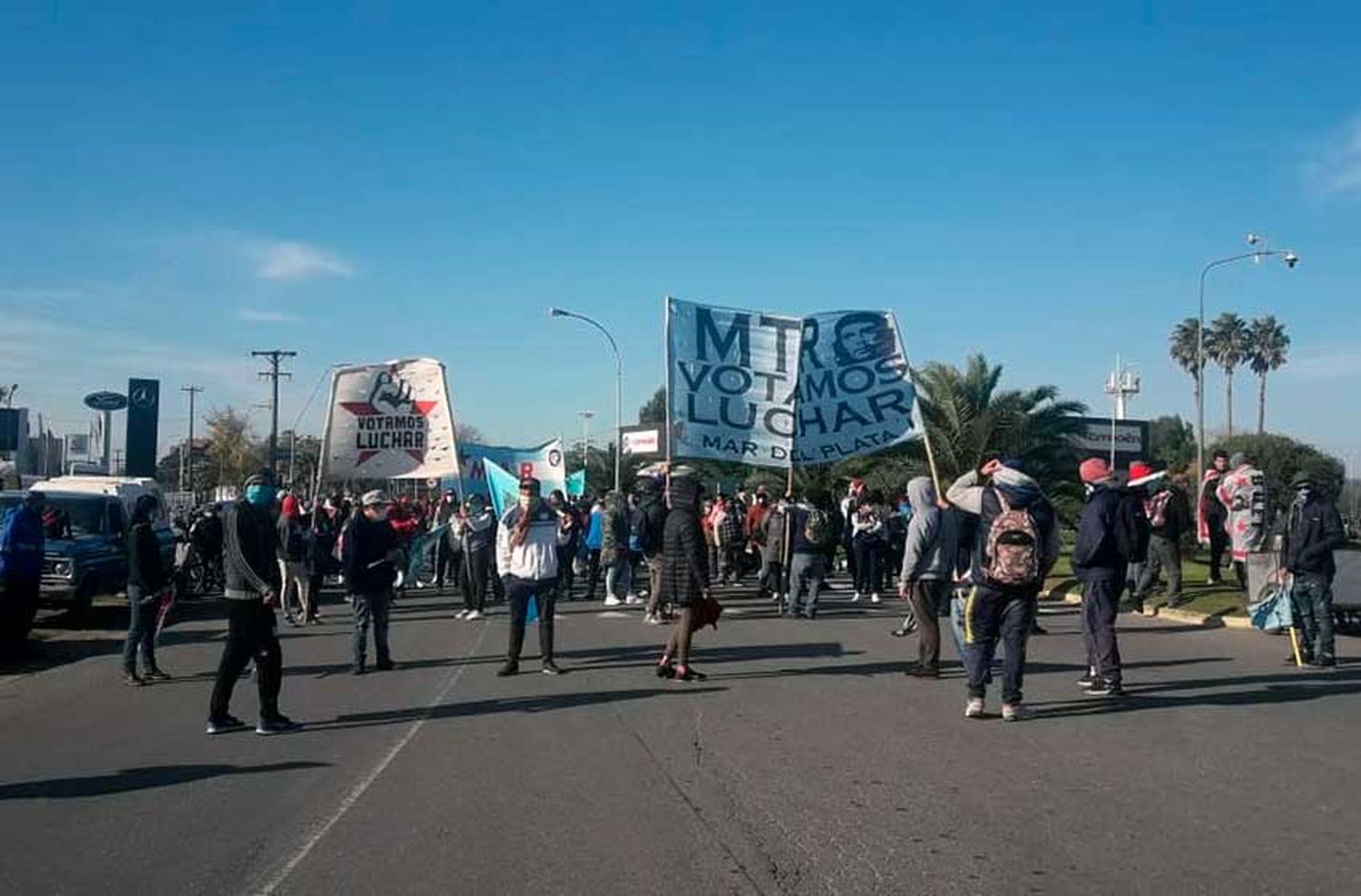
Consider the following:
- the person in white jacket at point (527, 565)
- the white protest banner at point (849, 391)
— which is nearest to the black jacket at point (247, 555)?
the person in white jacket at point (527, 565)

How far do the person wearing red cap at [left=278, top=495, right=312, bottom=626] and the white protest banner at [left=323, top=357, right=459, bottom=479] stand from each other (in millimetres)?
958

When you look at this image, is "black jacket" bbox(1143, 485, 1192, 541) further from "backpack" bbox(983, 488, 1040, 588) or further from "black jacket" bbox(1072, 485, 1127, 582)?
"backpack" bbox(983, 488, 1040, 588)

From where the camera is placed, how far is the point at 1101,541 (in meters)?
10.5

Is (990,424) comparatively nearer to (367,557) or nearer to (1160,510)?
(1160,510)

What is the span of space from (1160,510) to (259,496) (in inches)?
476

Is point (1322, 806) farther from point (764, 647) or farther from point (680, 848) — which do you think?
point (764, 647)

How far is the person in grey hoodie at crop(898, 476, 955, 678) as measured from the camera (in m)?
11.6

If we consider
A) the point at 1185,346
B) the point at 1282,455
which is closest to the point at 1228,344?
the point at 1185,346

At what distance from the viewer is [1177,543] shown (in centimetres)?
1747

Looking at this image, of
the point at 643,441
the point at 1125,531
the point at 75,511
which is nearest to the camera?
the point at 1125,531

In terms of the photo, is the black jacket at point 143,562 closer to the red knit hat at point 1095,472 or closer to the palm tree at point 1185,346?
the red knit hat at point 1095,472

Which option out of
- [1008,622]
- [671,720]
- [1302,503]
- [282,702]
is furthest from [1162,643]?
[282,702]

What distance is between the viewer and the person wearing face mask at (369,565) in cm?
1224

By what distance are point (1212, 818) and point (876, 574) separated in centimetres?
1447
